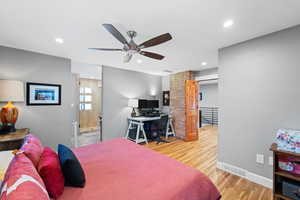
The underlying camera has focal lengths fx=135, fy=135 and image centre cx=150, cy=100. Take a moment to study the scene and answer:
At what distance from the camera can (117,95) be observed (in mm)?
4449

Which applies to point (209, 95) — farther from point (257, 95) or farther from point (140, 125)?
point (257, 95)

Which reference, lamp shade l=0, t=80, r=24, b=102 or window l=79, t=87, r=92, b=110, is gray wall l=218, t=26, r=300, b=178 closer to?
lamp shade l=0, t=80, r=24, b=102

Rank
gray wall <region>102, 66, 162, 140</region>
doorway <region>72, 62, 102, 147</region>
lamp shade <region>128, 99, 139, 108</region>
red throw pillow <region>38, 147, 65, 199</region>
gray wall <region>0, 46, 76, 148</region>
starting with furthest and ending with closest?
doorway <region>72, 62, 102, 147</region> → lamp shade <region>128, 99, 139, 108</region> → gray wall <region>102, 66, 162, 140</region> → gray wall <region>0, 46, 76, 148</region> → red throw pillow <region>38, 147, 65, 199</region>

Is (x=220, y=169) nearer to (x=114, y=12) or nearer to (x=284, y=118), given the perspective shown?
(x=284, y=118)

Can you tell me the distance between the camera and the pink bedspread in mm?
1054

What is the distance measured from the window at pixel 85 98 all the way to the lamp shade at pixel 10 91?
321 cm

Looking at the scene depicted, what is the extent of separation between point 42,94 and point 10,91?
0.64 metres

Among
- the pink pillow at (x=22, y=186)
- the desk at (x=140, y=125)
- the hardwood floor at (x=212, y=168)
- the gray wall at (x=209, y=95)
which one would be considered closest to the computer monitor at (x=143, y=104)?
the desk at (x=140, y=125)

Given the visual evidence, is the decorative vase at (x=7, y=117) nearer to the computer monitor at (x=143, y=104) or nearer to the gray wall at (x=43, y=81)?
the gray wall at (x=43, y=81)

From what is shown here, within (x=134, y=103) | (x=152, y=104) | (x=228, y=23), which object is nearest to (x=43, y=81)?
(x=134, y=103)

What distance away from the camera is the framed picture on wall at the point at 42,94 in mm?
2896

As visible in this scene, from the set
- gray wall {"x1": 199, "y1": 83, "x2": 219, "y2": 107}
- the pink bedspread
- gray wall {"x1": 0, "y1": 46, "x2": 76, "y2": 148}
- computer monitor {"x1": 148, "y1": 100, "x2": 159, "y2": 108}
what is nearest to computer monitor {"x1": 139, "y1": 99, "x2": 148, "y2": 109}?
computer monitor {"x1": 148, "y1": 100, "x2": 159, "y2": 108}

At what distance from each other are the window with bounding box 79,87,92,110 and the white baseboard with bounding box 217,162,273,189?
528 centimetres

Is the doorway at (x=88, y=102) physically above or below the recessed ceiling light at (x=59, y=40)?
below
